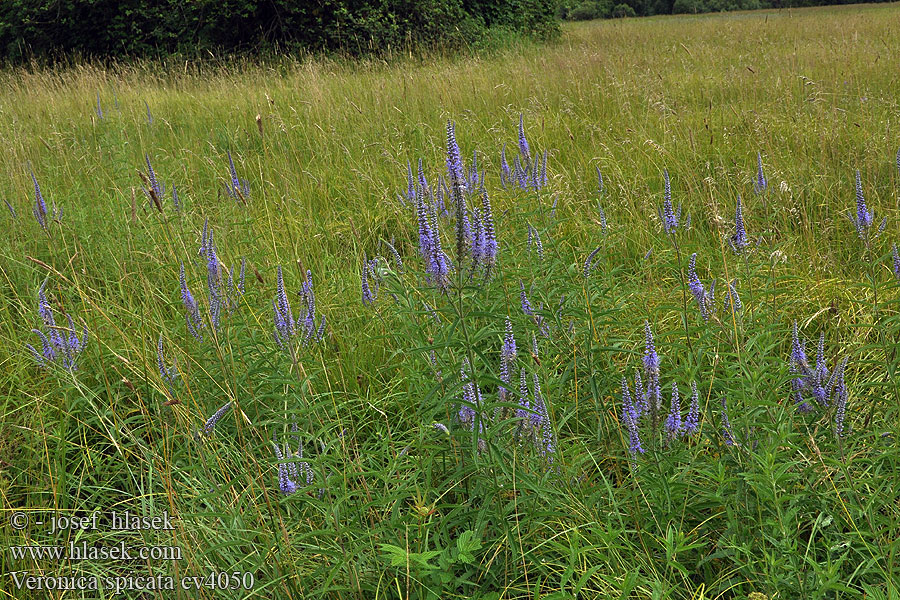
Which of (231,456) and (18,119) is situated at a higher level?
(18,119)

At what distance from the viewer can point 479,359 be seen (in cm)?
208

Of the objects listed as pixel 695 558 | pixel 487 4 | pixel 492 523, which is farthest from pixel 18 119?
pixel 487 4

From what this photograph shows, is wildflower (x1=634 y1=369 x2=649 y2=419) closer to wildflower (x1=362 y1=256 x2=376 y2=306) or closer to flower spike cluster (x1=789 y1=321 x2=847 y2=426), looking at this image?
flower spike cluster (x1=789 y1=321 x2=847 y2=426)

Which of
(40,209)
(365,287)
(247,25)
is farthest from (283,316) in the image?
(247,25)

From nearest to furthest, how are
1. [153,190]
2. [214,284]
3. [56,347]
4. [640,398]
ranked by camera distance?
[640,398] → [153,190] → [214,284] → [56,347]

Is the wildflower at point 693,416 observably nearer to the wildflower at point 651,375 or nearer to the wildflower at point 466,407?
the wildflower at point 651,375

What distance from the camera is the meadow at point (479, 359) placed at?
1838mm

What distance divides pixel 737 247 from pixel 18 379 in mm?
3139

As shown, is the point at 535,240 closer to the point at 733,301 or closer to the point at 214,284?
the point at 733,301

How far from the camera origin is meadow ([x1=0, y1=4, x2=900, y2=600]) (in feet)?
6.03

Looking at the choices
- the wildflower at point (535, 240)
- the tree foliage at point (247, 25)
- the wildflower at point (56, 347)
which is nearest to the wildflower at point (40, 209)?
the wildflower at point (56, 347)

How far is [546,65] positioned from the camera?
8852 mm

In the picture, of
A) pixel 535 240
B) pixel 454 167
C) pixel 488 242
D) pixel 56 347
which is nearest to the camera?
pixel 454 167

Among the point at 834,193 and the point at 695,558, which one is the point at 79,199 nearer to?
the point at 695,558
